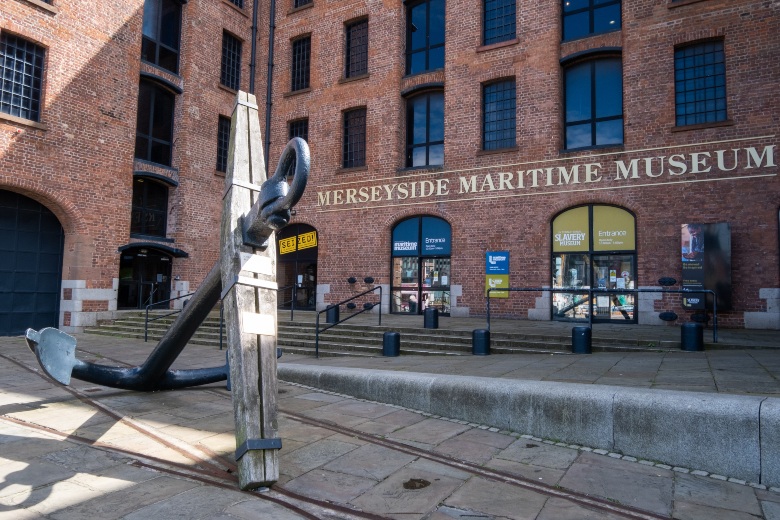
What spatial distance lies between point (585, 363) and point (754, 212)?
7442 mm

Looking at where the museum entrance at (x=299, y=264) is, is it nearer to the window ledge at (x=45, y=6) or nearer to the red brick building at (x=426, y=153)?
the red brick building at (x=426, y=153)

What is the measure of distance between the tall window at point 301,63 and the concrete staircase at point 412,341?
1015 centimetres

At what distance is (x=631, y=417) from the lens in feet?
13.9

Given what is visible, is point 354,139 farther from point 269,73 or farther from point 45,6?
point 45,6

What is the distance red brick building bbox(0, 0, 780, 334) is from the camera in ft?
39.7

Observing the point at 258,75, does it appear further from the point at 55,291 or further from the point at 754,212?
the point at 754,212

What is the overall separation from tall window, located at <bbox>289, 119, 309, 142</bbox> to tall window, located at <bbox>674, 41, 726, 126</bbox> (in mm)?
11886

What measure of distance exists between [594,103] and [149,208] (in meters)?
14.1

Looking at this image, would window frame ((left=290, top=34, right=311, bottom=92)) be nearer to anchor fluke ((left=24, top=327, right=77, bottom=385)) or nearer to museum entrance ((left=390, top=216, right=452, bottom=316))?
museum entrance ((left=390, top=216, right=452, bottom=316))

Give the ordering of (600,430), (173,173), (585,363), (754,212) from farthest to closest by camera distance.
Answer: (173,173), (754,212), (585,363), (600,430)

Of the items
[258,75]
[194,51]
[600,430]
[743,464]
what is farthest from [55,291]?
[743,464]

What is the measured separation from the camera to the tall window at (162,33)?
16625 mm

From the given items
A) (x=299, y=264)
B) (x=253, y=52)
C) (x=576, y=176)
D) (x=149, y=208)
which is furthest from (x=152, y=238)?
(x=576, y=176)

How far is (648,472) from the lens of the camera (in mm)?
3863
